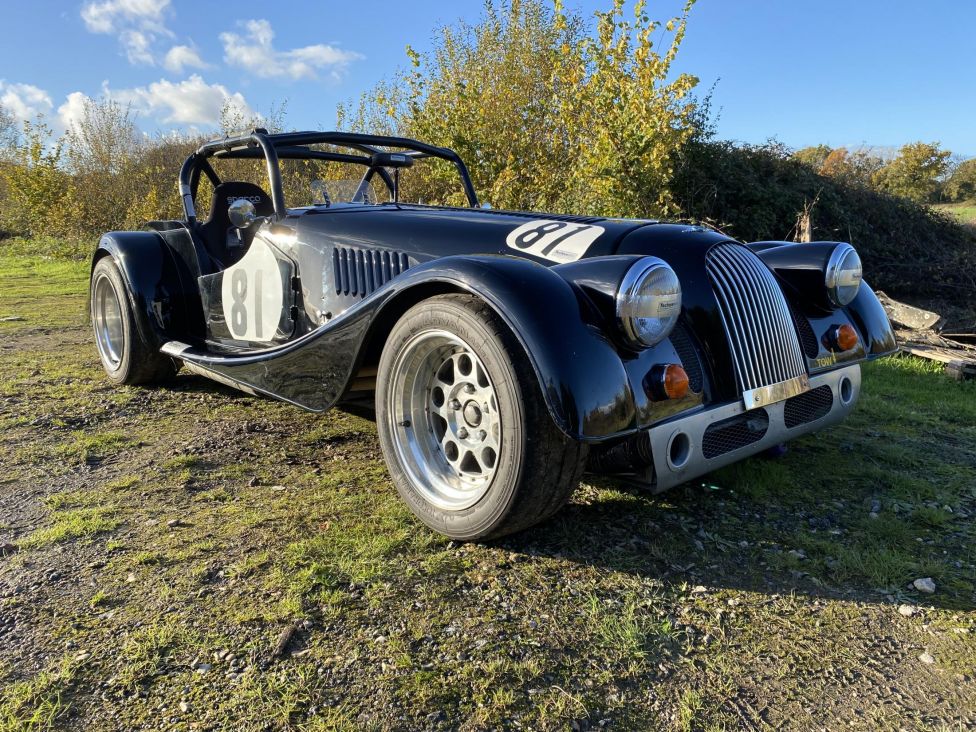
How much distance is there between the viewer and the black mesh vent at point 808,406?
2939 millimetres

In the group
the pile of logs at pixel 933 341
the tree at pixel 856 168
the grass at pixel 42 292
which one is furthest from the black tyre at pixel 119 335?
the tree at pixel 856 168

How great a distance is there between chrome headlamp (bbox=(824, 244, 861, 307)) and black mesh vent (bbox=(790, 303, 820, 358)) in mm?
181

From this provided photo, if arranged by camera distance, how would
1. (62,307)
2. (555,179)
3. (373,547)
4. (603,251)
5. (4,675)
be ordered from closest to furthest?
(4,675) → (373,547) → (603,251) → (62,307) → (555,179)

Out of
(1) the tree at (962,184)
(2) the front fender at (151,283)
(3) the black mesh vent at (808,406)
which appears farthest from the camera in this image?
(1) the tree at (962,184)

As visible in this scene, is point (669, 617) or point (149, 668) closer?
point (149, 668)

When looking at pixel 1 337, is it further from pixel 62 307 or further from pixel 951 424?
pixel 951 424

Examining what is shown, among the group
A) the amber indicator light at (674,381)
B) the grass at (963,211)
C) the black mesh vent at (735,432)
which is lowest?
the black mesh vent at (735,432)

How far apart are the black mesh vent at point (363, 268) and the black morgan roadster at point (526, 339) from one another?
0.01 metres

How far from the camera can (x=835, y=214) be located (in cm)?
1171

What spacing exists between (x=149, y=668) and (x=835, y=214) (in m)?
12.5

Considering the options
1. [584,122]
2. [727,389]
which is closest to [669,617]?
[727,389]

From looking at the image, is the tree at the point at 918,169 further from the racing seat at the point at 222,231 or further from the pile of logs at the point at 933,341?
the racing seat at the point at 222,231

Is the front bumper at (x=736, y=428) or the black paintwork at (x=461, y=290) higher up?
the black paintwork at (x=461, y=290)

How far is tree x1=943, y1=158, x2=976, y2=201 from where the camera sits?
68.5ft
